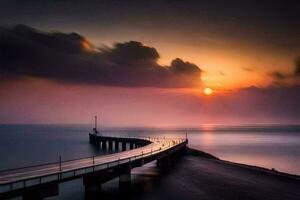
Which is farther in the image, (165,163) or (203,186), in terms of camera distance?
(165,163)

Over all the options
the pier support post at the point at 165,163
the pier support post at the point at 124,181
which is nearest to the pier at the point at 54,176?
the pier support post at the point at 124,181

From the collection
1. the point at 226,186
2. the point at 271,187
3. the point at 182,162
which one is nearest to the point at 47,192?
the point at 226,186

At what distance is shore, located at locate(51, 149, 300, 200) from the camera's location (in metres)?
32.7

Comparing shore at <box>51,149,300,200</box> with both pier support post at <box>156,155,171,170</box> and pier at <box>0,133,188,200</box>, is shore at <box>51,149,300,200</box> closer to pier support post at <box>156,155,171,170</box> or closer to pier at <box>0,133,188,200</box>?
pier support post at <box>156,155,171,170</box>

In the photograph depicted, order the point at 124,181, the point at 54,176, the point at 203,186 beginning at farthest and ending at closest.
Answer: the point at 203,186 < the point at 124,181 < the point at 54,176

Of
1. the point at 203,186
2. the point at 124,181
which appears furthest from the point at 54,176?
the point at 203,186

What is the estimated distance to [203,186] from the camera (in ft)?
123

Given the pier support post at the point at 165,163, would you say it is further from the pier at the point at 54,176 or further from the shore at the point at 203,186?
the pier at the point at 54,176

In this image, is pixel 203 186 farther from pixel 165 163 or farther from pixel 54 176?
pixel 54 176

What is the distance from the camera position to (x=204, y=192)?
113ft

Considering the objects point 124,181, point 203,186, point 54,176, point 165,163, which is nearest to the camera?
point 54,176

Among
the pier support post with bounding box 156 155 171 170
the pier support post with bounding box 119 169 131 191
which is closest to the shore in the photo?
the pier support post with bounding box 119 169 131 191

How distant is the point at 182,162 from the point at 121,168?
2867 centimetres

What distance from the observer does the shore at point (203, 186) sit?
32688 millimetres
